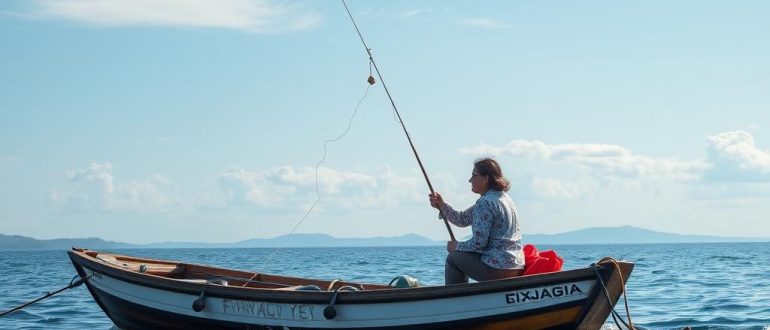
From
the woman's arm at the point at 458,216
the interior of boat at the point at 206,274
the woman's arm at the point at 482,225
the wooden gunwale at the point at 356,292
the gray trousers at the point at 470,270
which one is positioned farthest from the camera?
the interior of boat at the point at 206,274

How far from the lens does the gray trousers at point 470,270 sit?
8.90m

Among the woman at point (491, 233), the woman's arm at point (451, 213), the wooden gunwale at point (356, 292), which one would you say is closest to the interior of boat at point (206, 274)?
the wooden gunwale at point (356, 292)

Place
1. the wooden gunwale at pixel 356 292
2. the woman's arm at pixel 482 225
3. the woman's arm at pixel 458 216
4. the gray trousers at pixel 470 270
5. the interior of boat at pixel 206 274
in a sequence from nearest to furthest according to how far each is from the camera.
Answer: the wooden gunwale at pixel 356 292
the woman's arm at pixel 482 225
the gray trousers at pixel 470 270
the woman's arm at pixel 458 216
the interior of boat at pixel 206 274

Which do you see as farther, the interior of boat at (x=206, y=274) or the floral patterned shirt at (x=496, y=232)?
the interior of boat at (x=206, y=274)

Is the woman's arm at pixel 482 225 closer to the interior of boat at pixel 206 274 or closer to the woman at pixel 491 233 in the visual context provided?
the woman at pixel 491 233

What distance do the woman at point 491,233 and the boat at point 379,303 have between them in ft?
1.19

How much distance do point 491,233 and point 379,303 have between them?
3.87ft

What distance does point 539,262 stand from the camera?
9.01 metres

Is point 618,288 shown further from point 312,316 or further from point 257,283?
point 257,283

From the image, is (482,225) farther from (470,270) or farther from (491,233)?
(470,270)

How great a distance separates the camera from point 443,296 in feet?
28.7

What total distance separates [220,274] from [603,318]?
5.82 meters

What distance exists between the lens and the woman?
28.9 ft

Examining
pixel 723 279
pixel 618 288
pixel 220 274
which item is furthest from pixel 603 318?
pixel 723 279
